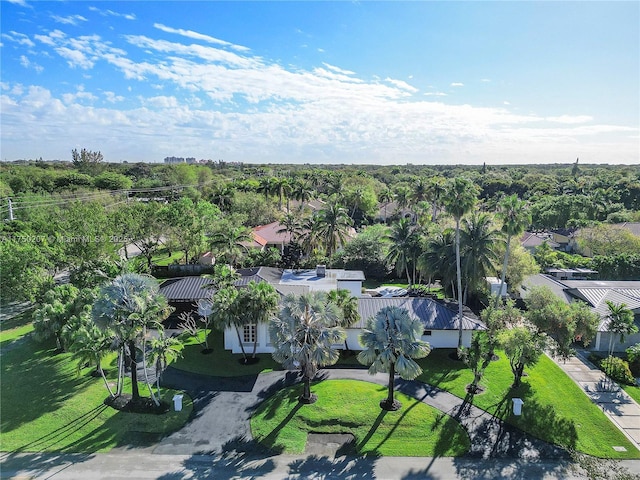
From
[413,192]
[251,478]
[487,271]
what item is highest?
[413,192]

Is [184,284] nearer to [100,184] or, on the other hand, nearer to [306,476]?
[306,476]

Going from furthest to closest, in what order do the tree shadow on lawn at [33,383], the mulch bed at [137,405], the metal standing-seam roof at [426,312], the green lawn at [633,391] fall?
the metal standing-seam roof at [426,312], the green lawn at [633,391], the mulch bed at [137,405], the tree shadow on lawn at [33,383]

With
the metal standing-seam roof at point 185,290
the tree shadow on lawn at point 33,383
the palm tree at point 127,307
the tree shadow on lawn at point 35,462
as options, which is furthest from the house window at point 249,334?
the tree shadow on lawn at point 35,462

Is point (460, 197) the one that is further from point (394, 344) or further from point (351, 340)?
point (351, 340)

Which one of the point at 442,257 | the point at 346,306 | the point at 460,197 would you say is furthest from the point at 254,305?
the point at 442,257

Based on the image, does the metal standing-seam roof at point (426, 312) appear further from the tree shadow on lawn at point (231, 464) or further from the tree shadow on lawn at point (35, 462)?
the tree shadow on lawn at point (35, 462)

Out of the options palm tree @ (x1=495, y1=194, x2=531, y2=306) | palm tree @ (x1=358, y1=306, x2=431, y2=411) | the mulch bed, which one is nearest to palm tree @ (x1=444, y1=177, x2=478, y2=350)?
palm tree @ (x1=495, y1=194, x2=531, y2=306)

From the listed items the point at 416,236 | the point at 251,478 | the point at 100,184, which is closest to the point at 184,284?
the point at 251,478
